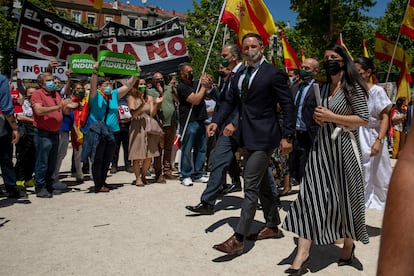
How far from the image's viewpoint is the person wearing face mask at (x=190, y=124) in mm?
7340

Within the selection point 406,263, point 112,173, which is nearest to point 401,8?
point 112,173

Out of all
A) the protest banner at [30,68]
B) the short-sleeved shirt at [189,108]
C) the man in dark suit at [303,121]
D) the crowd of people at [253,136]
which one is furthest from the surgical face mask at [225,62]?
the protest banner at [30,68]

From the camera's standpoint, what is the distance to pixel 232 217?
5293 mm

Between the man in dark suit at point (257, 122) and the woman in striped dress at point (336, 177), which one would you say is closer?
the woman in striped dress at point (336, 177)

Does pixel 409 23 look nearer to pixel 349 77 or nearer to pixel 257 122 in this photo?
pixel 349 77

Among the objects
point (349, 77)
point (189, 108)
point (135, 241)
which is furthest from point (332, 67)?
point (189, 108)

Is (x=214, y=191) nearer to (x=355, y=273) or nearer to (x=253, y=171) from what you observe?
(x=253, y=171)

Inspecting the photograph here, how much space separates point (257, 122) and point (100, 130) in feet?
10.7

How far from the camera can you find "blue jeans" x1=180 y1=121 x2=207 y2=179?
7441mm

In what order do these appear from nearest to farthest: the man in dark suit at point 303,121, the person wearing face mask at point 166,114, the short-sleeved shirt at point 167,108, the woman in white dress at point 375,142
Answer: the woman in white dress at point 375,142, the man in dark suit at point 303,121, the person wearing face mask at point 166,114, the short-sleeved shirt at point 167,108

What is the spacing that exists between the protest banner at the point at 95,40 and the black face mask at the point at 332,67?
238 inches

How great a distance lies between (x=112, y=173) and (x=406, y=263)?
8.17 metres

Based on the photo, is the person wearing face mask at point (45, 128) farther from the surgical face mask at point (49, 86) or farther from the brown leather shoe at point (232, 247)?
the brown leather shoe at point (232, 247)

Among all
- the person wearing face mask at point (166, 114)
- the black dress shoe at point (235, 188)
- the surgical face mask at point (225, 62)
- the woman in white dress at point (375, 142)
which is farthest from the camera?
the person wearing face mask at point (166, 114)
